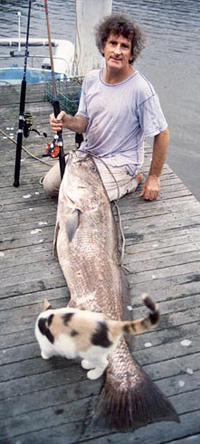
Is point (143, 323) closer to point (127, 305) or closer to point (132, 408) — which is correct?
point (132, 408)

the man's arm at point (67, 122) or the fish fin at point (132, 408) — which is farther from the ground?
the man's arm at point (67, 122)

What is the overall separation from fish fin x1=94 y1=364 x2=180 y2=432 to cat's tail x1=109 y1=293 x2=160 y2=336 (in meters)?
0.48

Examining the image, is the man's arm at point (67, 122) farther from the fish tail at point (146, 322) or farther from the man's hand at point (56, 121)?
the fish tail at point (146, 322)

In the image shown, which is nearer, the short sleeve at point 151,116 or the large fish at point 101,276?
the large fish at point 101,276

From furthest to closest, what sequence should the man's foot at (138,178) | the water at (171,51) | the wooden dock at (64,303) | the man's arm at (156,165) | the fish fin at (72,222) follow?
the water at (171,51), the man's foot at (138,178), the man's arm at (156,165), the fish fin at (72,222), the wooden dock at (64,303)

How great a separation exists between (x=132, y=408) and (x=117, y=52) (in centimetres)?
330

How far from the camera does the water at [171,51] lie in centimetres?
1299

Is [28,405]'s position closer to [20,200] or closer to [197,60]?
[20,200]

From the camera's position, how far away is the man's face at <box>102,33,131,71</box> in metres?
4.61

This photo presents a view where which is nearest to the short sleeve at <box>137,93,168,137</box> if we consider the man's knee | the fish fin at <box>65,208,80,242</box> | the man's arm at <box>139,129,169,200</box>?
the man's arm at <box>139,129,169,200</box>

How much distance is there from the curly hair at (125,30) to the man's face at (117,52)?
0.16ft

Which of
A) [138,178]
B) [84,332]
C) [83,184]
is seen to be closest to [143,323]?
[84,332]

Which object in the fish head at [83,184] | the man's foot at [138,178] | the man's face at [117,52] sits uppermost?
the man's face at [117,52]

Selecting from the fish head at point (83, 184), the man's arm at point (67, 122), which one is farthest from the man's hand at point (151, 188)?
the man's arm at point (67, 122)
